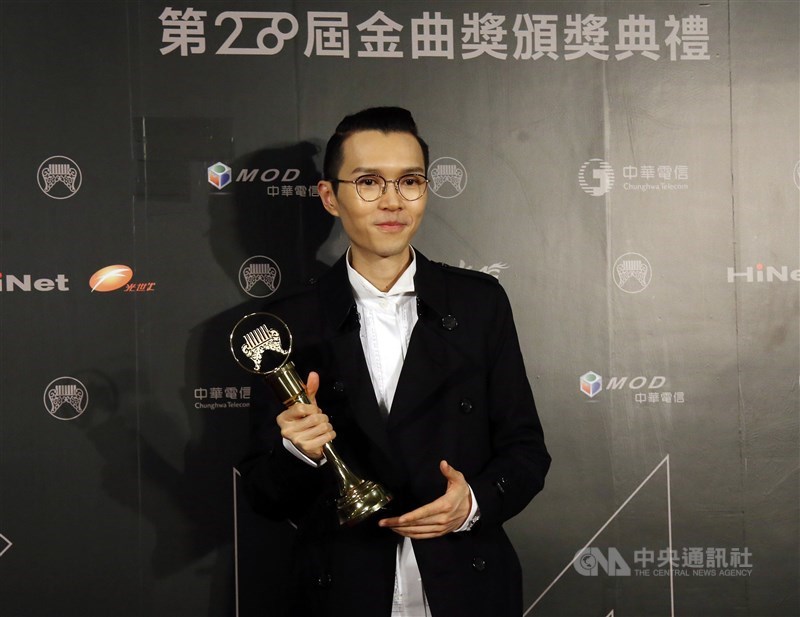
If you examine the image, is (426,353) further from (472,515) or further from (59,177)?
(59,177)

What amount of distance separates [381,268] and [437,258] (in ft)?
2.35

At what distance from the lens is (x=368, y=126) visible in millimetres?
1923

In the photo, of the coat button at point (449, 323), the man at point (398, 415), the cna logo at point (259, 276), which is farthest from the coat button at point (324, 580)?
the cna logo at point (259, 276)

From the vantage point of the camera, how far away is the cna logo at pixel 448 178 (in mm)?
2607

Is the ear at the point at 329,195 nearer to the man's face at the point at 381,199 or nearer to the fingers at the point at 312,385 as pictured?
the man's face at the point at 381,199

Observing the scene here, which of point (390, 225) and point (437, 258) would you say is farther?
point (437, 258)

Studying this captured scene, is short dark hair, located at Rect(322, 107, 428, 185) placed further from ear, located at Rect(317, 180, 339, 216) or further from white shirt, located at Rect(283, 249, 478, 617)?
white shirt, located at Rect(283, 249, 478, 617)

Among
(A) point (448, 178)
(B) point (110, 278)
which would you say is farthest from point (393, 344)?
(B) point (110, 278)

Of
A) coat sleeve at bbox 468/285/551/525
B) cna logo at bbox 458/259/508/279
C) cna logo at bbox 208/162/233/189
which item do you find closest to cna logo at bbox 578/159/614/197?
cna logo at bbox 458/259/508/279

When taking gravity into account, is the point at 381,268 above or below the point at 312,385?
above

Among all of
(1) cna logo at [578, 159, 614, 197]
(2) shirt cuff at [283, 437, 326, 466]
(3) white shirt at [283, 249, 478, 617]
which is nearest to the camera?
(2) shirt cuff at [283, 437, 326, 466]

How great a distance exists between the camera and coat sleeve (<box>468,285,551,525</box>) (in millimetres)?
1762

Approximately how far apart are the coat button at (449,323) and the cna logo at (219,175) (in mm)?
1032

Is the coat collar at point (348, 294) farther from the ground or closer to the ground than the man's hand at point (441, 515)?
farther from the ground
